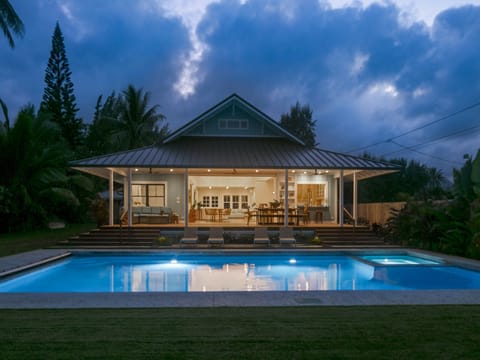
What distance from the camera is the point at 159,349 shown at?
4258 mm

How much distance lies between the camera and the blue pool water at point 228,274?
9.80 m

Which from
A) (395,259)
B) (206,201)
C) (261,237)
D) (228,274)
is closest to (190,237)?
(261,237)

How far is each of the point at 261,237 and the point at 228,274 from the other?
4612mm

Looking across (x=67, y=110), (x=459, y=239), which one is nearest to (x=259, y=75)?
(x=67, y=110)

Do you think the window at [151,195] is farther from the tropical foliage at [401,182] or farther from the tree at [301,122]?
the tree at [301,122]

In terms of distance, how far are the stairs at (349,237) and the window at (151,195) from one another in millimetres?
8367

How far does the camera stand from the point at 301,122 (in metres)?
47.6

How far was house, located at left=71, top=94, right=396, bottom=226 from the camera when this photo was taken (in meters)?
17.3

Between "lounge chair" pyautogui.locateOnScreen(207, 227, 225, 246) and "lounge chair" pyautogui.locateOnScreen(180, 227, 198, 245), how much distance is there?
55cm

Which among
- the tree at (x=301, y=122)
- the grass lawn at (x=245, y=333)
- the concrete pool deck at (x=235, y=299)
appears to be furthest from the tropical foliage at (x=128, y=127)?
the grass lawn at (x=245, y=333)

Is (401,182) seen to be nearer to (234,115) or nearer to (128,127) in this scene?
(234,115)

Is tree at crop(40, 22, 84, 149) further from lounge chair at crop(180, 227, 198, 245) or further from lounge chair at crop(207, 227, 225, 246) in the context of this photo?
lounge chair at crop(207, 227, 225, 246)

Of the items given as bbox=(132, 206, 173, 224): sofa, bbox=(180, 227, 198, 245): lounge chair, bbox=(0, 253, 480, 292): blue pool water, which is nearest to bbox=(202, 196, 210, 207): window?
bbox=(132, 206, 173, 224): sofa

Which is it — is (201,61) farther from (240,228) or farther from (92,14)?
(240,228)
